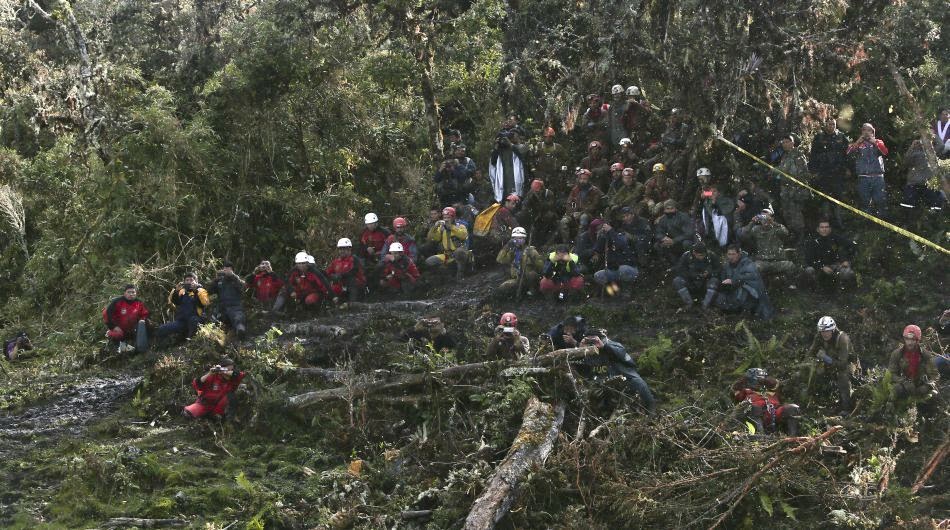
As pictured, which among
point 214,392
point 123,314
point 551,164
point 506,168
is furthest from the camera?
point 551,164

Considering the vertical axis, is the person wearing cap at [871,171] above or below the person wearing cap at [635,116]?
below

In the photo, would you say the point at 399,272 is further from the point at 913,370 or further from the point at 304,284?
the point at 913,370

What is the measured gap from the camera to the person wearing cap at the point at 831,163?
1780cm

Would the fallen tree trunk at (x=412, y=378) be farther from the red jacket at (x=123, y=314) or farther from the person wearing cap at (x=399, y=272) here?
the person wearing cap at (x=399, y=272)

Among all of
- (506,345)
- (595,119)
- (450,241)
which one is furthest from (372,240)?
(506,345)

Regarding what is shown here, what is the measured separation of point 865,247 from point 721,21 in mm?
4445

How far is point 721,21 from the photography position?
18.2 m

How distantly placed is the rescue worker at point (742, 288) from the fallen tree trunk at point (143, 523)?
8.48m

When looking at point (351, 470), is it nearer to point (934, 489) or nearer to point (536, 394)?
point (536, 394)

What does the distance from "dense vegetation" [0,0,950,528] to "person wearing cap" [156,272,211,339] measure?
0.60 m

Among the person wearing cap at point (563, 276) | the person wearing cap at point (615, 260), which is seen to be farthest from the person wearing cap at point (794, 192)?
the person wearing cap at point (563, 276)

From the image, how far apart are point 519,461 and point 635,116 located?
9704mm

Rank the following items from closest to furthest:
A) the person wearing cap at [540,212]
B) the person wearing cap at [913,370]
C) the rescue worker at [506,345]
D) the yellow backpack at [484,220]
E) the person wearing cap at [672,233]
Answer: the person wearing cap at [913,370], the rescue worker at [506,345], the person wearing cap at [672,233], the person wearing cap at [540,212], the yellow backpack at [484,220]

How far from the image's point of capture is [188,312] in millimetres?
17609
